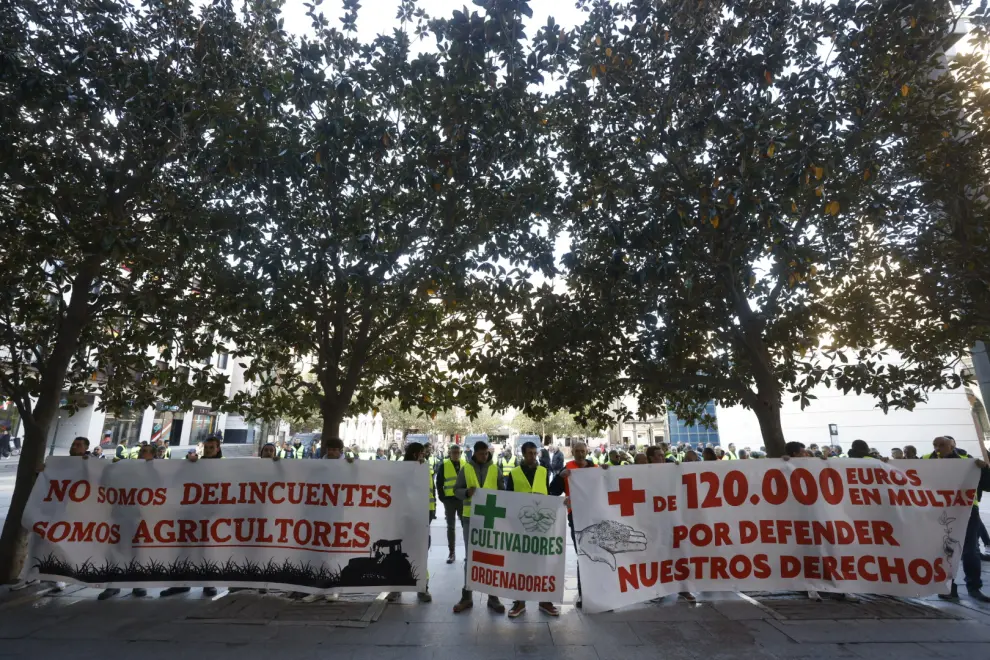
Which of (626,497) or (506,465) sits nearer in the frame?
(626,497)

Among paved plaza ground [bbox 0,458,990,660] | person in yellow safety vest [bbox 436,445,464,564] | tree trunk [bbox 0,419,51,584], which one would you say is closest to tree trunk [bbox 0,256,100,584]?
tree trunk [bbox 0,419,51,584]

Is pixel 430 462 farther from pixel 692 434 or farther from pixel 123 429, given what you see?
pixel 692 434

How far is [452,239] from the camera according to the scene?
816cm

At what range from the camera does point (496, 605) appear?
6156mm

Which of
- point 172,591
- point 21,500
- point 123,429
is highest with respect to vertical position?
point 123,429

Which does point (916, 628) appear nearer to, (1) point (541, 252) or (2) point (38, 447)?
(1) point (541, 252)

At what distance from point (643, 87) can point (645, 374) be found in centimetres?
414

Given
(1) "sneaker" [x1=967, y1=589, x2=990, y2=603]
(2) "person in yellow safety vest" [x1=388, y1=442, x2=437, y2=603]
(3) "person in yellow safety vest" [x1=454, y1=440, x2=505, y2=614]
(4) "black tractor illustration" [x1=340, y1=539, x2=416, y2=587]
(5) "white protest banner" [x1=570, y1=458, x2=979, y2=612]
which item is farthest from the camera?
(2) "person in yellow safety vest" [x1=388, y1=442, x2=437, y2=603]

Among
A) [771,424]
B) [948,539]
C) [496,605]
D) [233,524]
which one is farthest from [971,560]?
[233,524]

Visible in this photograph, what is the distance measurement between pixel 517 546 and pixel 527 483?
753mm

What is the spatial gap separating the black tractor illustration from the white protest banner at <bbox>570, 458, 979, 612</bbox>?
6.57 ft

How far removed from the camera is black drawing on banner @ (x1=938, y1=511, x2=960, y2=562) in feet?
19.7

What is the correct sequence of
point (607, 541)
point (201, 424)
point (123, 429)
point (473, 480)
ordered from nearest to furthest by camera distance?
point (607, 541), point (473, 480), point (123, 429), point (201, 424)

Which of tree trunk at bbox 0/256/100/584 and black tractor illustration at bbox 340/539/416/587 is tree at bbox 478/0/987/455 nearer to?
black tractor illustration at bbox 340/539/416/587
